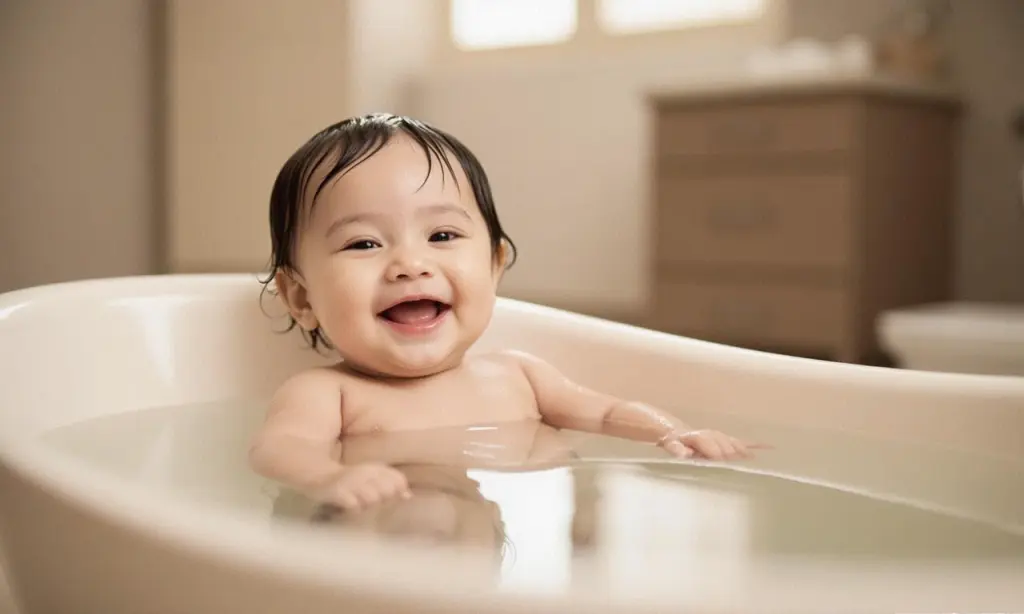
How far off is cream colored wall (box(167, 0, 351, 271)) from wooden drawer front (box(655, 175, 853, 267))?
1407 mm

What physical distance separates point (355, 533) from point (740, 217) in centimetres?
214

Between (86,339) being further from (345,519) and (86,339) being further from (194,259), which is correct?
(194,259)

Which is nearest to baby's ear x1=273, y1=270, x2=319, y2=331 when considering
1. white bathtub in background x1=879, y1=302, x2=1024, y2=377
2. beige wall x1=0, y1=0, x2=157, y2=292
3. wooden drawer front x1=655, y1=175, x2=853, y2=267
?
white bathtub in background x1=879, y1=302, x2=1024, y2=377

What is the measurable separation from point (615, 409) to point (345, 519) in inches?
22.0

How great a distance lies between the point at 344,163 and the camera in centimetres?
109

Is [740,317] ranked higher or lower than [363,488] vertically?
lower

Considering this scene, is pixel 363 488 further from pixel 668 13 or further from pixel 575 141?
pixel 668 13

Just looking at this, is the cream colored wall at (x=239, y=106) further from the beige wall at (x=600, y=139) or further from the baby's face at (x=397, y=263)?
the baby's face at (x=397, y=263)

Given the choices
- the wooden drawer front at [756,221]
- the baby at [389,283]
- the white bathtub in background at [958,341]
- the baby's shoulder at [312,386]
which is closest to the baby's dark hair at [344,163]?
the baby at [389,283]

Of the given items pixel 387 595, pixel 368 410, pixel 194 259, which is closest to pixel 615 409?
pixel 368 410

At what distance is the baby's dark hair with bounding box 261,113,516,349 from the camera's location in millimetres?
1106

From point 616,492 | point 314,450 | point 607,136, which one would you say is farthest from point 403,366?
point 607,136

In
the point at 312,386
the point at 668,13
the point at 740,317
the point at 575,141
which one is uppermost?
the point at 668,13

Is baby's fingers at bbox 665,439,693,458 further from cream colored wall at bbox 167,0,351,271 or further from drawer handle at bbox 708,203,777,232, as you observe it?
cream colored wall at bbox 167,0,351,271
